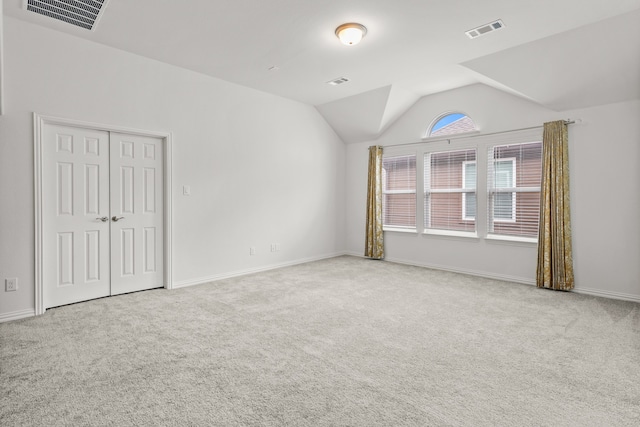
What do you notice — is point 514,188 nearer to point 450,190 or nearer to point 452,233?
point 450,190

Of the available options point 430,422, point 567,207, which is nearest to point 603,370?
point 430,422

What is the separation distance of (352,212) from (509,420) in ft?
17.9

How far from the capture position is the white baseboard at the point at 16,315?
3316 mm

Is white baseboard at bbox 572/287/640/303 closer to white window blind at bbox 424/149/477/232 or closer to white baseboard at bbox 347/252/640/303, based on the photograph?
white baseboard at bbox 347/252/640/303

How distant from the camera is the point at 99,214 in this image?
13.1 feet

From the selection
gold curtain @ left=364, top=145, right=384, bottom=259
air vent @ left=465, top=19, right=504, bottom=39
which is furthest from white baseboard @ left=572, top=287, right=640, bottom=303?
air vent @ left=465, top=19, right=504, bottom=39

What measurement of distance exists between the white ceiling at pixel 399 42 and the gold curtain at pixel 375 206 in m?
1.68

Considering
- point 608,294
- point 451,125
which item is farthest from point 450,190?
point 608,294

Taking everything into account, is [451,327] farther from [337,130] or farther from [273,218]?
[337,130]

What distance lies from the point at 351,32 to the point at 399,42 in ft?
2.30

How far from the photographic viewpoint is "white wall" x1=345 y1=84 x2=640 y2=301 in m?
4.09

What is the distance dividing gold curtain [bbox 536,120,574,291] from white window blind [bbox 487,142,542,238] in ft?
0.90

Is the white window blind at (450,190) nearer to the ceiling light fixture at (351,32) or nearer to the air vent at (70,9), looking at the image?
the ceiling light fixture at (351,32)

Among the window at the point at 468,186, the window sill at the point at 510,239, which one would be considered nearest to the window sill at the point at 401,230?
the window at the point at 468,186
